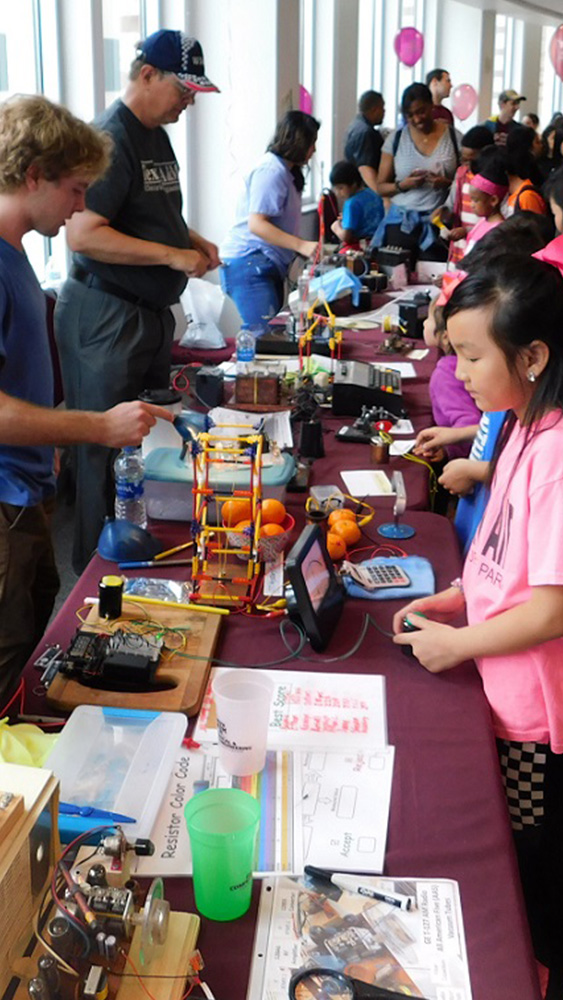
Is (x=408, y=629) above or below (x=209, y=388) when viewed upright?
below

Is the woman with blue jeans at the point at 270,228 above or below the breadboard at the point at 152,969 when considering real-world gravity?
above

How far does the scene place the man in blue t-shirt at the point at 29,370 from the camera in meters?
1.85

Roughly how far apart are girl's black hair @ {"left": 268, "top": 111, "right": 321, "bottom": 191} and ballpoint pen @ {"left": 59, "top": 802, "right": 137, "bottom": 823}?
154 inches

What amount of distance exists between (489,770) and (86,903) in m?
0.60

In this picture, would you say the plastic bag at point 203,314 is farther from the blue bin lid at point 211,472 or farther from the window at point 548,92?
the window at point 548,92

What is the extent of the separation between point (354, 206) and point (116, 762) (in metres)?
5.21

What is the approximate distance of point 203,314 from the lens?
541cm

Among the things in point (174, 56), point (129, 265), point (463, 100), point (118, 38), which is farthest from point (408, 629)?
point (463, 100)

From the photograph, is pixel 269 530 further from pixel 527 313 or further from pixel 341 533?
pixel 527 313

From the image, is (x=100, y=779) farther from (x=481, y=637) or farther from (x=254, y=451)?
(x=254, y=451)

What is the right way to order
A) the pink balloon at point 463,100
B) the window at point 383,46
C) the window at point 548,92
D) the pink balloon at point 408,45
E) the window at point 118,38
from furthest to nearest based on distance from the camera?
the window at point 548,92 → the pink balloon at point 463,100 → the window at point 383,46 → the pink balloon at point 408,45 → the window at point 118,38

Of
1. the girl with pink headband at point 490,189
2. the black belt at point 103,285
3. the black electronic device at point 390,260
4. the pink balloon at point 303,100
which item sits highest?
the pink balloon at point 303,100

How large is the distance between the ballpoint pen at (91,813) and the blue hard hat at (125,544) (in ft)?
2.51

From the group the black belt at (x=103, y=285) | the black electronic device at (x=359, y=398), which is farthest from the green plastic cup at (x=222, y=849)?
the black belt at (x=103, y=285)
